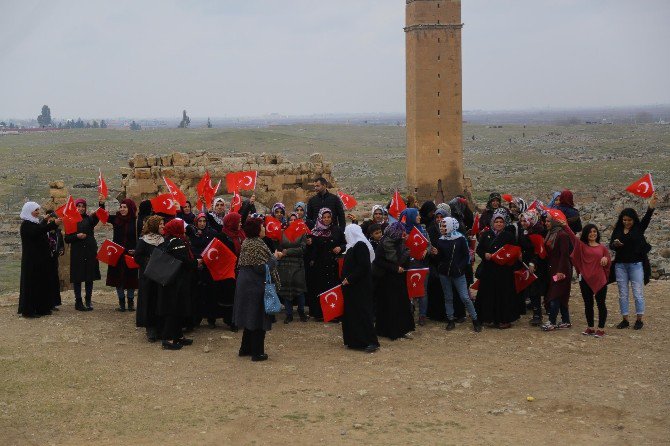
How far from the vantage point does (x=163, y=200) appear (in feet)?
35.1

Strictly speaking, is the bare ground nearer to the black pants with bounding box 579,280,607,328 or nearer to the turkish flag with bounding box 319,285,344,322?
the black pants with bounding box 579,280,607,328

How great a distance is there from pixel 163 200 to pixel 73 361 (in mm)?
2511

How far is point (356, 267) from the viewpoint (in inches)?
368

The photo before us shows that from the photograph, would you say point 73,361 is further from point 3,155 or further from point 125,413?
point 3,155

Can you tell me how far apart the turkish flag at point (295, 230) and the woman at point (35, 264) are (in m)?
2.91

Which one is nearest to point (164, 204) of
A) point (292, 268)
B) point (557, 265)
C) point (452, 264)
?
point (292, 268)

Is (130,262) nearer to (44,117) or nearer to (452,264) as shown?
(452,264)

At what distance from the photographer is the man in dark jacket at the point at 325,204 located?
36.9 ft

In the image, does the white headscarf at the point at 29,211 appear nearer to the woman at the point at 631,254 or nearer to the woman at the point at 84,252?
the woman at the point at 84,252

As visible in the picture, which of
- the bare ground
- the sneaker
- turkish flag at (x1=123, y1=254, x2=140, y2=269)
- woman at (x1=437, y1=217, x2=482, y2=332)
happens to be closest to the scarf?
the bare ground

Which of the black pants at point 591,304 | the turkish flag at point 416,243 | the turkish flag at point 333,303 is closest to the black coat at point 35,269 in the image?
the turkish flag at point 333,303

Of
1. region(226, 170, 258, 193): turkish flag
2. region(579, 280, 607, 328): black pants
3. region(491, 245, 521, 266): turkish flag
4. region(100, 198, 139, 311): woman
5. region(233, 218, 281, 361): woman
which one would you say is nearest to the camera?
region(233, 218, 281, 361): woman

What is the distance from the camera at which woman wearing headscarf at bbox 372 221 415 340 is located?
382 inches

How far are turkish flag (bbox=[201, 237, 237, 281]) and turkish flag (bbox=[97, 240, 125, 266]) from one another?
69.3 inches
